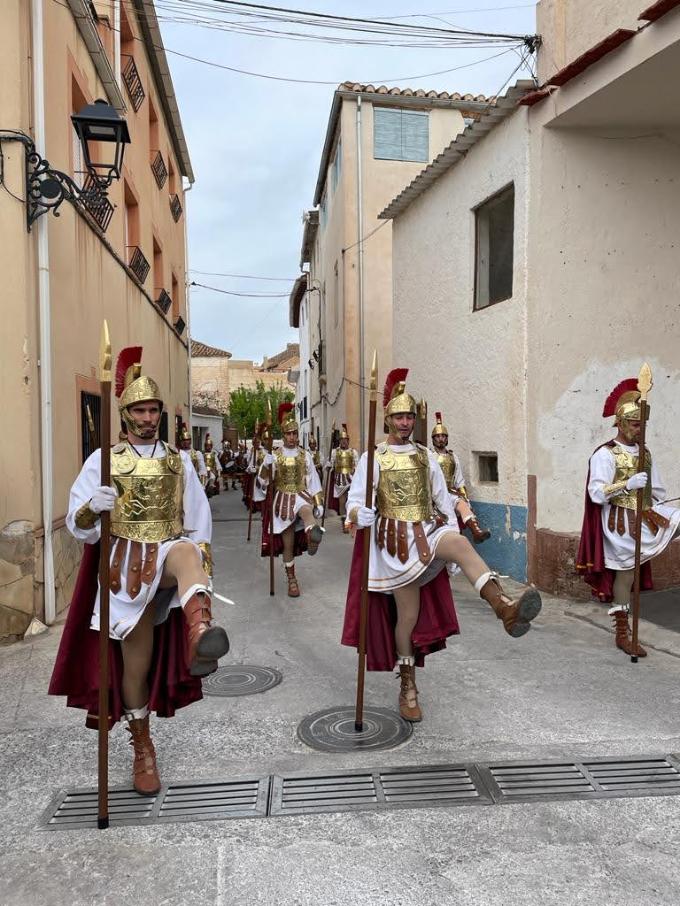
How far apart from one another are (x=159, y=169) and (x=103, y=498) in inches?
477

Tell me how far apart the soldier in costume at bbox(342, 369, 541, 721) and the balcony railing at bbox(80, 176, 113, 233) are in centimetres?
393

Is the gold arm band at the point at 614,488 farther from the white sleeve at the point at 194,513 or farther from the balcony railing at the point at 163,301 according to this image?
the balcony railing at the point at 163,301

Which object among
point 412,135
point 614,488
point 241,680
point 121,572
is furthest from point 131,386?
point 412,135

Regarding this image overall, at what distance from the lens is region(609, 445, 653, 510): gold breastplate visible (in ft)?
18.4

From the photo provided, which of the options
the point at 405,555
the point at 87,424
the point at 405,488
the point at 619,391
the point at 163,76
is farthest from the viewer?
the point at 163,76

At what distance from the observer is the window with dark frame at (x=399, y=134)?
15.8 m

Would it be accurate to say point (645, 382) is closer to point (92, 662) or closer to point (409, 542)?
point (409, 542)

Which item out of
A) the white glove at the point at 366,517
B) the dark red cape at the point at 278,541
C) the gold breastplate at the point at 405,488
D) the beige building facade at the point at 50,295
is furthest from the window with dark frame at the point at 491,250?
the white glove at the point at 366,517

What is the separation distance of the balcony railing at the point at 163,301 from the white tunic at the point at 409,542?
988 centimetres

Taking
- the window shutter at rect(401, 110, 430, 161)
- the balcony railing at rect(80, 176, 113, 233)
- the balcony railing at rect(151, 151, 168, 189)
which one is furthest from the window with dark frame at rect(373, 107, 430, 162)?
the balcony railing at rect(80, 176, 113, 233)

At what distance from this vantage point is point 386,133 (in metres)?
15.8

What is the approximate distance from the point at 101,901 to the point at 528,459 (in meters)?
6.30

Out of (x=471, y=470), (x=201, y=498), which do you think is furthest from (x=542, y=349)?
(x=201, y=498)

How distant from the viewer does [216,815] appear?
3.16 meters
